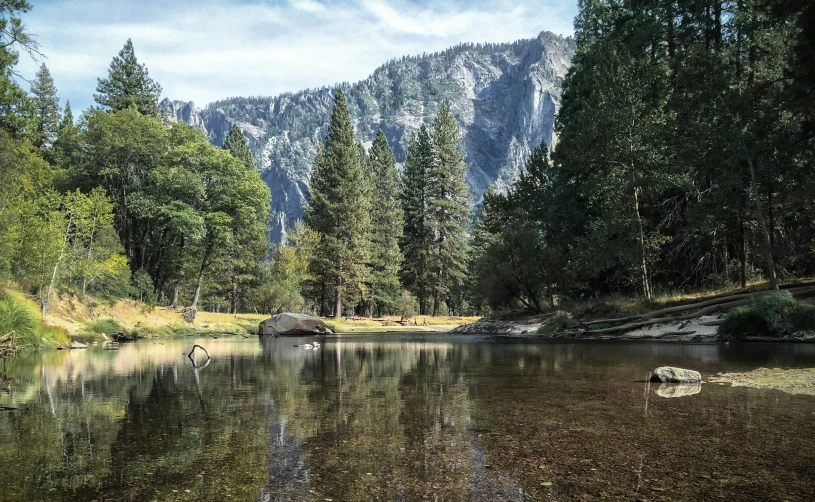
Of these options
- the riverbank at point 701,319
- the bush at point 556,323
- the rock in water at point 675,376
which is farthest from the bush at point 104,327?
the rock in water at point 675,376

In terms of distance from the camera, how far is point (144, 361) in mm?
14453

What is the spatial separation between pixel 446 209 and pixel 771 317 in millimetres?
54431

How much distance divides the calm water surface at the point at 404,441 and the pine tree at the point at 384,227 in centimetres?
5173

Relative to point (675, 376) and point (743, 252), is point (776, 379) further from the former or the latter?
point (743, 252)

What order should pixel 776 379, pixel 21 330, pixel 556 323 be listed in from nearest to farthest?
pixel 776 379 → pixel 21 330 → pixel 556 323

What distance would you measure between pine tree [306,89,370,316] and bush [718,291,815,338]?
4142 centimetres

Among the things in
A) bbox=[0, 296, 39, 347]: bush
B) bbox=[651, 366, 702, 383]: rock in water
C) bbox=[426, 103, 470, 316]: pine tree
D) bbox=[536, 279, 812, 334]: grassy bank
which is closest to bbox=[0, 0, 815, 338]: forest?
bbox=[536, 279, 812, 334]: grassy bank

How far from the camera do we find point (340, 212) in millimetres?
58062

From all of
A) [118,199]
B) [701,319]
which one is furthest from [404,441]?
[118,199]

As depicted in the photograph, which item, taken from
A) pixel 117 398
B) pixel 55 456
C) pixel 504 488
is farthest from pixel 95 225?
pixel 504 488

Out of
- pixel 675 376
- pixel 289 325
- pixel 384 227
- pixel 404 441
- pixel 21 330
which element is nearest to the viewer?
pixel 404 441

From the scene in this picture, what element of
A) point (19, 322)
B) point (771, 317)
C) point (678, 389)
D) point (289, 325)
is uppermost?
point (19, 322)

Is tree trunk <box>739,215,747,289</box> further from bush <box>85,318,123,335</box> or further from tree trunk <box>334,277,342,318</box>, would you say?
tree trunk <box>334,277,342,318</box>

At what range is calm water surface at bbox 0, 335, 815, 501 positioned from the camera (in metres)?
3.58
